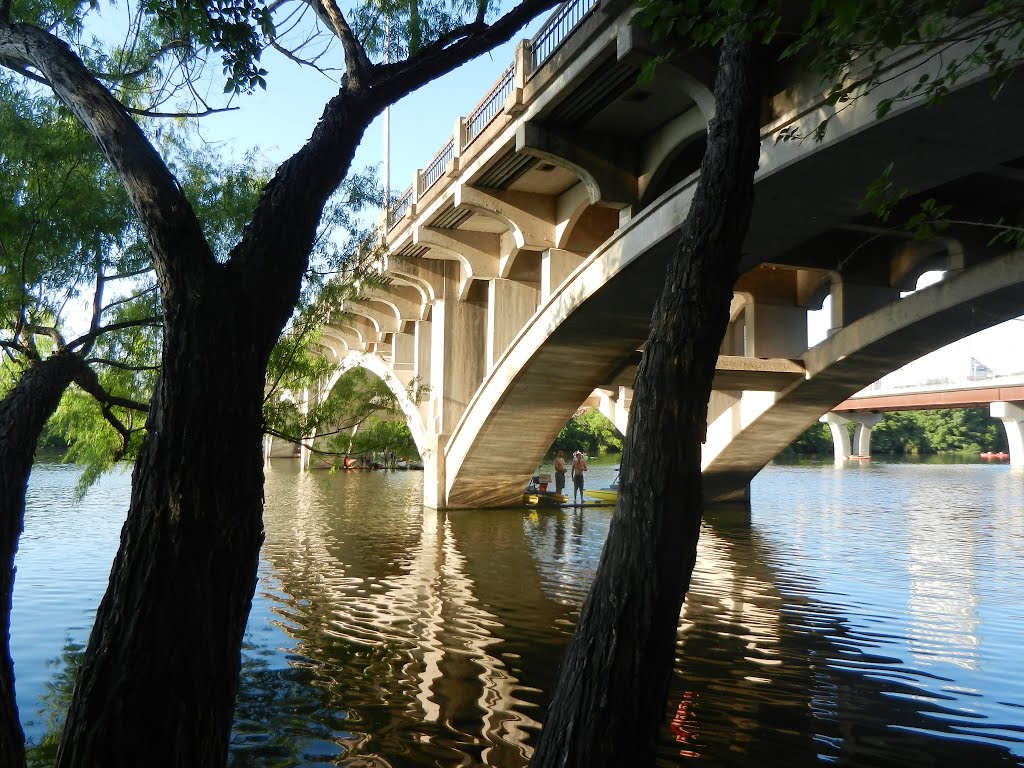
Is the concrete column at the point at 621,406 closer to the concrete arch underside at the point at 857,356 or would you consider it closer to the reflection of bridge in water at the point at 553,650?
the concrete arch underside at the point at 857,356

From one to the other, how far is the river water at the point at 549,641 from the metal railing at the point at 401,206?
24.0 ft

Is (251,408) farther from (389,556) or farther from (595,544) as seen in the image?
(595,544)

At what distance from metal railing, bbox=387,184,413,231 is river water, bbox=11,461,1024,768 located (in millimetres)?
7319

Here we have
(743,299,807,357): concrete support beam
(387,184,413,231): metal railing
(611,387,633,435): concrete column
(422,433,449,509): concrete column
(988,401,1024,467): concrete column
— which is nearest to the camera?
(743,299,807,357): concrete support beam

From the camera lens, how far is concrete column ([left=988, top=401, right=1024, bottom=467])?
42.8 m

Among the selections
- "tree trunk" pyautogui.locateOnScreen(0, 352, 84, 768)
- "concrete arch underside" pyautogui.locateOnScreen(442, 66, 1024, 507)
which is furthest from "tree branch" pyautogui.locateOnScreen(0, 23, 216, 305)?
"concrete arch underside" pyautogui.locateOnScreen(442, 66, 1024, 507)

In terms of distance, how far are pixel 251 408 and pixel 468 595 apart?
7.54 meters

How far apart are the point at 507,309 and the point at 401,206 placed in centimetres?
420

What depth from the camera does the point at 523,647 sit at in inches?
310

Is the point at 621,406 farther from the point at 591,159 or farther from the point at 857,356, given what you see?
the point at 591,159

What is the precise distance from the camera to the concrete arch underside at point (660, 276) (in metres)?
7.57

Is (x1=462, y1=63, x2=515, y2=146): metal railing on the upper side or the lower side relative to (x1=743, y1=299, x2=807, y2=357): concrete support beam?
upper

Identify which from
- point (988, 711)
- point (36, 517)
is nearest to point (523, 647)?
point (988, 711)

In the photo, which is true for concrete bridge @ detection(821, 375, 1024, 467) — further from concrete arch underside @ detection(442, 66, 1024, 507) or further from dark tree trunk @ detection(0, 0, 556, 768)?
dark tree trunk @ detection(0, 0, 556, 768)
